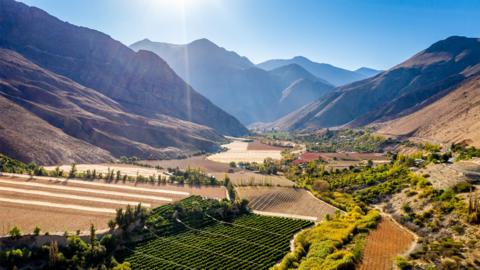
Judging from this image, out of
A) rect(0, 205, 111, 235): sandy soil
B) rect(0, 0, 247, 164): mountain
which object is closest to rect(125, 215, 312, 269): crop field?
rect(0, 205, 111, 235): sandy soil

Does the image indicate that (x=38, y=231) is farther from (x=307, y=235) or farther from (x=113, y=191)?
(x=307, y=235)

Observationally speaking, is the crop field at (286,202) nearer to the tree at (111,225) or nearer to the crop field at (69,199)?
the crop field at (69,199)

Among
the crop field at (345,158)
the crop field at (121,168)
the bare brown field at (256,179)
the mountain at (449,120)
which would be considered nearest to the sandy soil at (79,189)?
the crop field at (121,168)

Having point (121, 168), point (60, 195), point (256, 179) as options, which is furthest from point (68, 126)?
point (256, 179)

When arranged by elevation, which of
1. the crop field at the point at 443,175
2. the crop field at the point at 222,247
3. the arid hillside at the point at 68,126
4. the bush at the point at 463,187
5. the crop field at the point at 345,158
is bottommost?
the crop field at the point at 222,247

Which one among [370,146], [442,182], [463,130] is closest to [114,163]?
[442,182]

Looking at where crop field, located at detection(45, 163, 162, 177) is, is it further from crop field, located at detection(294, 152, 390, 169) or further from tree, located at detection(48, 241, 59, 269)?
tree, located at detection(48, 241, 59, 269)

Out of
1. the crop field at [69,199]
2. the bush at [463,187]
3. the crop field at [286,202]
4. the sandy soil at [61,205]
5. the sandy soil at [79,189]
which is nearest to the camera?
the bush at [463,187]

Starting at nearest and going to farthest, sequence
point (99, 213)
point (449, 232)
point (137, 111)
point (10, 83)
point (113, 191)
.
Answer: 1. point (449, 232)
2. point (99, 213)
3. point (113, 191)
4. point (10, 83)
5. point (137, 111)
